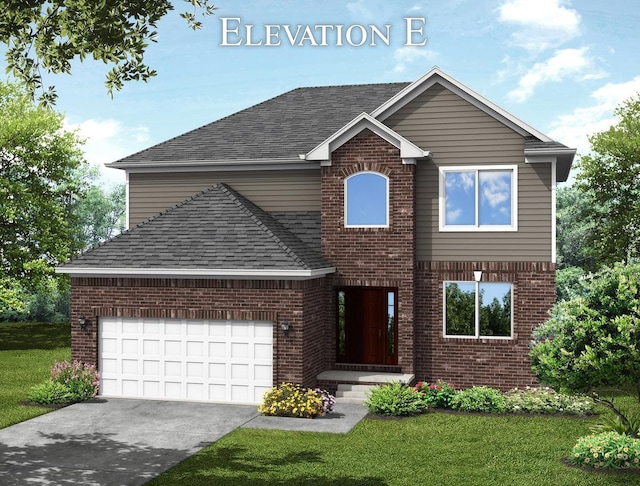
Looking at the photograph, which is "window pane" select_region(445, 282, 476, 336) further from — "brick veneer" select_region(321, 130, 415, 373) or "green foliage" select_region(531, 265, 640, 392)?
"green foliage" select_region(531, 265, 640, 392)

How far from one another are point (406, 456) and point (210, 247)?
821 centimetres

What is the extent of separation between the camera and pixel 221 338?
64.1ft

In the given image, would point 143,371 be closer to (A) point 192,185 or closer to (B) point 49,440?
(B) point 49,440

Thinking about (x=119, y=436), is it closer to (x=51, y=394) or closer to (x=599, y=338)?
(x=51, y=394)

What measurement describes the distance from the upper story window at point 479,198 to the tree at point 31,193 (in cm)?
2063

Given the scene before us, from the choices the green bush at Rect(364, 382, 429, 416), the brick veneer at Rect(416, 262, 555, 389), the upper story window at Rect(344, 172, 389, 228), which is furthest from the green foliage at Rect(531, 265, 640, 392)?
the upper story window at Rect(344, 172, 389, 228)

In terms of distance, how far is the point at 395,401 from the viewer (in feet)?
59.0

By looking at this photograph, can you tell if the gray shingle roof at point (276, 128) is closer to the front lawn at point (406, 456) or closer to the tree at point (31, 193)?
the front lawn at point (406, 456)

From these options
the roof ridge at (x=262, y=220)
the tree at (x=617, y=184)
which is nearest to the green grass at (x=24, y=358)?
the roof ridge at (x=262, y=220)

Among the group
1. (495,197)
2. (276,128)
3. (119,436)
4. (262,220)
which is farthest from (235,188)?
(119,436)

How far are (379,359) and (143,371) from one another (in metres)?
6.63

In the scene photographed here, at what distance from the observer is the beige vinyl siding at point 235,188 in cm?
2280

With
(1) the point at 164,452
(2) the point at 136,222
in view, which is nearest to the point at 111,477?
(1) the point at 164,452

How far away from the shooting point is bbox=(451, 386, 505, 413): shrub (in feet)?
60.5
